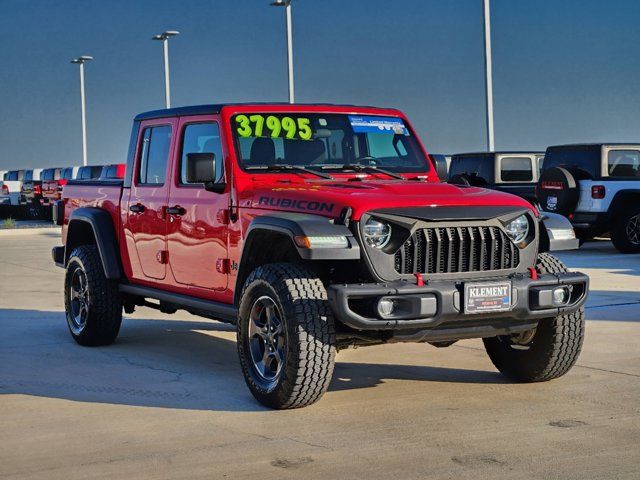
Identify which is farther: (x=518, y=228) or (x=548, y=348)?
(x=548, y=348)

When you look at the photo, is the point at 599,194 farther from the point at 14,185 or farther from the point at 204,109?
the point at 14,185

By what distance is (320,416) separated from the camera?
21.1 feet

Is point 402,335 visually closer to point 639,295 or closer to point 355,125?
point 355,125

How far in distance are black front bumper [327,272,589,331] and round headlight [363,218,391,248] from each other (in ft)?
0.96

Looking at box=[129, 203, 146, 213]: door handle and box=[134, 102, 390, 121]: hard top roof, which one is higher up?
box=[134, 102, 390, 121]: hard top roof

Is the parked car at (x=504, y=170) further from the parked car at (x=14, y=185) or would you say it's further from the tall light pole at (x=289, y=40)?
the parked car at (x=14, y=185)

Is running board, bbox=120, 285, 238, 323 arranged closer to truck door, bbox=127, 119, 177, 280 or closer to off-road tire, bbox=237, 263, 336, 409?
truck door, bbox=127, 119, 177, 280

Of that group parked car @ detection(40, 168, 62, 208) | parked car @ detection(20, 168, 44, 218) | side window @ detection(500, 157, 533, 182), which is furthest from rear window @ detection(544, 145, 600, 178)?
parked car @ detection(20, 168, 44, 218)

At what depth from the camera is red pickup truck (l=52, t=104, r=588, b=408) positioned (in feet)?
20.8

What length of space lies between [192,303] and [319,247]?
1824 millimetres

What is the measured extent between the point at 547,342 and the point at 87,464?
3019mm

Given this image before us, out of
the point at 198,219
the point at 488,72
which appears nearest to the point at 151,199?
the point at 198,219

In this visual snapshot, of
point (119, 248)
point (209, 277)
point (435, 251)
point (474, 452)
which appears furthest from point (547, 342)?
point (119, 248)

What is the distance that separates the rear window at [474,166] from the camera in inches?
820
